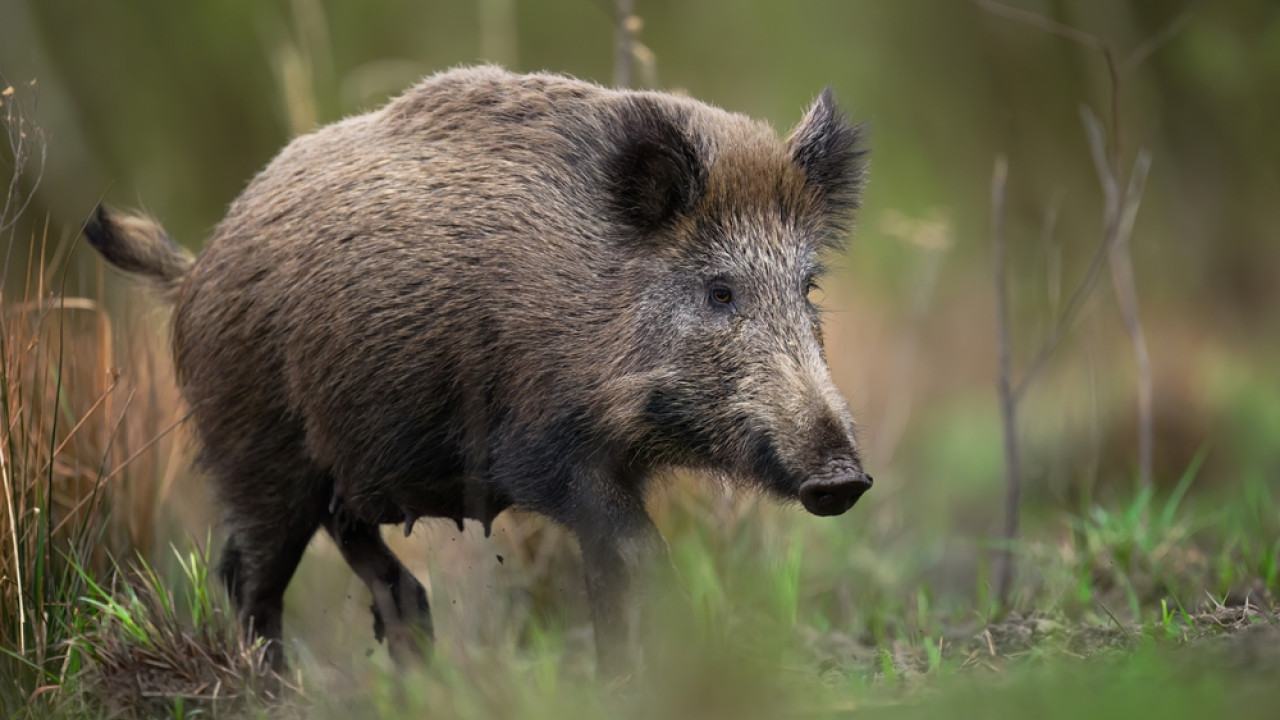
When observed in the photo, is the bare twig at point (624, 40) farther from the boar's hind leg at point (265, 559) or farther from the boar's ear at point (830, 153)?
the boar's hind leg at point (265, 559)

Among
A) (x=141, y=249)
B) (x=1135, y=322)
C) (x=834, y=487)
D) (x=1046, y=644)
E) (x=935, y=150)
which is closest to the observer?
(x=834, y=487)

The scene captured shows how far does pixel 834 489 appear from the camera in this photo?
11.3ft

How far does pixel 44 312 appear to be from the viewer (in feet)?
12.9

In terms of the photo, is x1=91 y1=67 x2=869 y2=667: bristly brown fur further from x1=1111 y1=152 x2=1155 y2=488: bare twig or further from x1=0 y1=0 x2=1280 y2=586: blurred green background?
x1=1111 y1=152 x2=1155 y2=488: bare twig

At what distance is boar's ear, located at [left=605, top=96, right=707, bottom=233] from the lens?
3.87 m

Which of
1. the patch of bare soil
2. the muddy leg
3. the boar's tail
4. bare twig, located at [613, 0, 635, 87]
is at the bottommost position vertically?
the muddy leg

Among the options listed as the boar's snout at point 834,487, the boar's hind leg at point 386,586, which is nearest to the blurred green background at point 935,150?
the boar's snout at point 834,487

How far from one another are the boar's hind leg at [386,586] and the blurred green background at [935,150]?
4.41ft

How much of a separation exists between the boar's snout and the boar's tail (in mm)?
2515

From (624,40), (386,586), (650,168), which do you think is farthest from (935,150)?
(386,586)

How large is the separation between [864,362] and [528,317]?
13.6 ft

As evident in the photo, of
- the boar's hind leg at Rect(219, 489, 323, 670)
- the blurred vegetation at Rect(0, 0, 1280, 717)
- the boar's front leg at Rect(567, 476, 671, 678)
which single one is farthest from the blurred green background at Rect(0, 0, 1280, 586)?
Result: the boar's hind leg at Rect(219, 489, 323, 670)

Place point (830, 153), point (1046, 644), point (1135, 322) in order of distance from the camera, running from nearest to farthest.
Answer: point (1046, 644) → point (830, 153) → point (1135, 322)

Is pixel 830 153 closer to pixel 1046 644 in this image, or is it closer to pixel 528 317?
pixel 528 317
